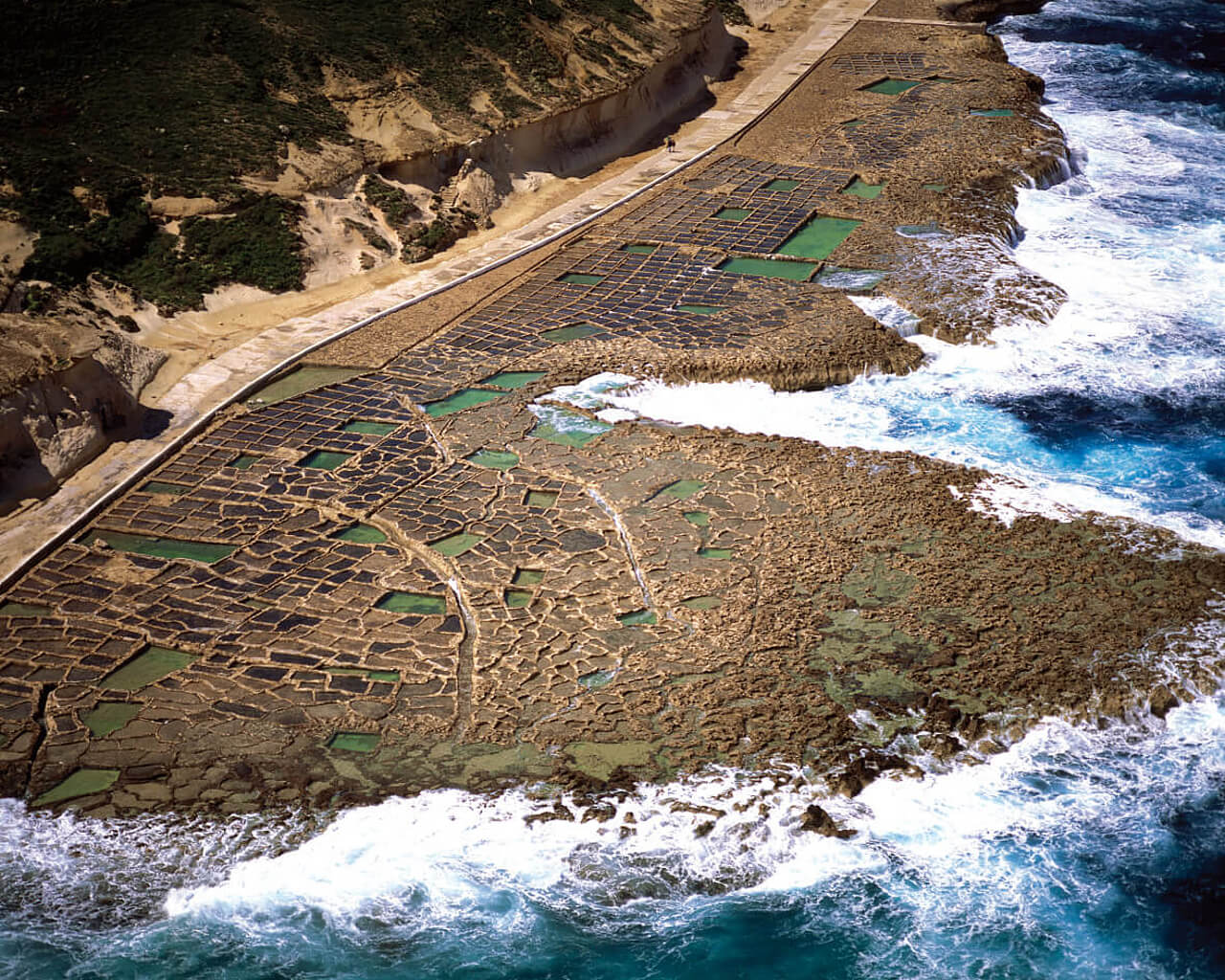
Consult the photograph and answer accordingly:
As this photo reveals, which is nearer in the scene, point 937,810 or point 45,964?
point 45,964

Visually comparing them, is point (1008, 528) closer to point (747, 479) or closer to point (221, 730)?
point (747, 479)

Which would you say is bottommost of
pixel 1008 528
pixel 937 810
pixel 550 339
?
pixel 937 810

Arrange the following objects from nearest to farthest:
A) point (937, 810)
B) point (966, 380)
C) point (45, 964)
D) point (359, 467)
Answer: point (45, 964) → point (937, 810) → point (359, 467) → point (966, 380)

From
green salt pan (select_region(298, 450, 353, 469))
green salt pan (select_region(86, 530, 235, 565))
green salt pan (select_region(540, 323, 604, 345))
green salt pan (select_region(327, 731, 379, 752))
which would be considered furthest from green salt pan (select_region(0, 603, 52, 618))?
green salt pan (select_region(540, 323, 604, 345))

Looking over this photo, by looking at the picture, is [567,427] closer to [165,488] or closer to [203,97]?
[165,488]

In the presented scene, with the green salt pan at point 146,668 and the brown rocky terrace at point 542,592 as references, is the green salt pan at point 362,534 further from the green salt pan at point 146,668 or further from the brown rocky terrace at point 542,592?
the green salt pan at point 146,668

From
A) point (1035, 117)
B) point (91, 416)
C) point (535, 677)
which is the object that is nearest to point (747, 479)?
point (535, 677)

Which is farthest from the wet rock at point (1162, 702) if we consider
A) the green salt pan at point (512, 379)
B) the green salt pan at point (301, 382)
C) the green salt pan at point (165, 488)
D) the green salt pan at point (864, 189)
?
the green salt pan at point (864, 189)

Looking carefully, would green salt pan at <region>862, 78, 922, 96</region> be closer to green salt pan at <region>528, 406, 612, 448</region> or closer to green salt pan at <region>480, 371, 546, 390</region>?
green salt pan at <region>480, 371, 546, 390</region>
